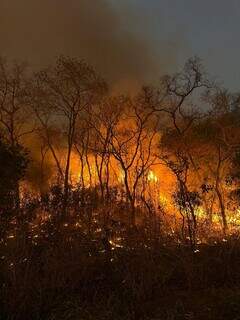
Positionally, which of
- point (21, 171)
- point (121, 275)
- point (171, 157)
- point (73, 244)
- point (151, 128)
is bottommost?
point (121, 275)

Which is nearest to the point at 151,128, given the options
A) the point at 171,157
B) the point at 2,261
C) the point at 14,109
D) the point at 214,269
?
the point at 171,157

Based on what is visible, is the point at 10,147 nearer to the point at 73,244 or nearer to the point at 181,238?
the point at 73,244

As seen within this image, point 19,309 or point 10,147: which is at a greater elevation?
point 10,147

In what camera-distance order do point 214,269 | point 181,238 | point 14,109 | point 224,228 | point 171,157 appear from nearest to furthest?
point 214,269, point 181,238, point 224,228, point 14,109, point 171,157

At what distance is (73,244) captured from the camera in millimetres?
12867

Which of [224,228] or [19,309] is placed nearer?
[19,309]

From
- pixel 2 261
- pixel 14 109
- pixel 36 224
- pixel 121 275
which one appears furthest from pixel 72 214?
pixel 14 109

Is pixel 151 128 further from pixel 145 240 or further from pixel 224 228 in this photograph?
pixel 145 240

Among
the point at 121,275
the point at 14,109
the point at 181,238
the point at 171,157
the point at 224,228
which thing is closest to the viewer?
the point at 121,275

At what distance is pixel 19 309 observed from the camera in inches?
407

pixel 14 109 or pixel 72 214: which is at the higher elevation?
pixel 14 109

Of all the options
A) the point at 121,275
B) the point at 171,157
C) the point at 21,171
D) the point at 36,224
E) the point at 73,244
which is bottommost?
the point at 121,275

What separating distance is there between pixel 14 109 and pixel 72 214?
21.6 m

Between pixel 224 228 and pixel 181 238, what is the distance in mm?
5361
